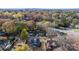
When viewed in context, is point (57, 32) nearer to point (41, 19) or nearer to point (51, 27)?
point (51, 27)

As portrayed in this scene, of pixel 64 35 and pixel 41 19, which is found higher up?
pixel 41 19
